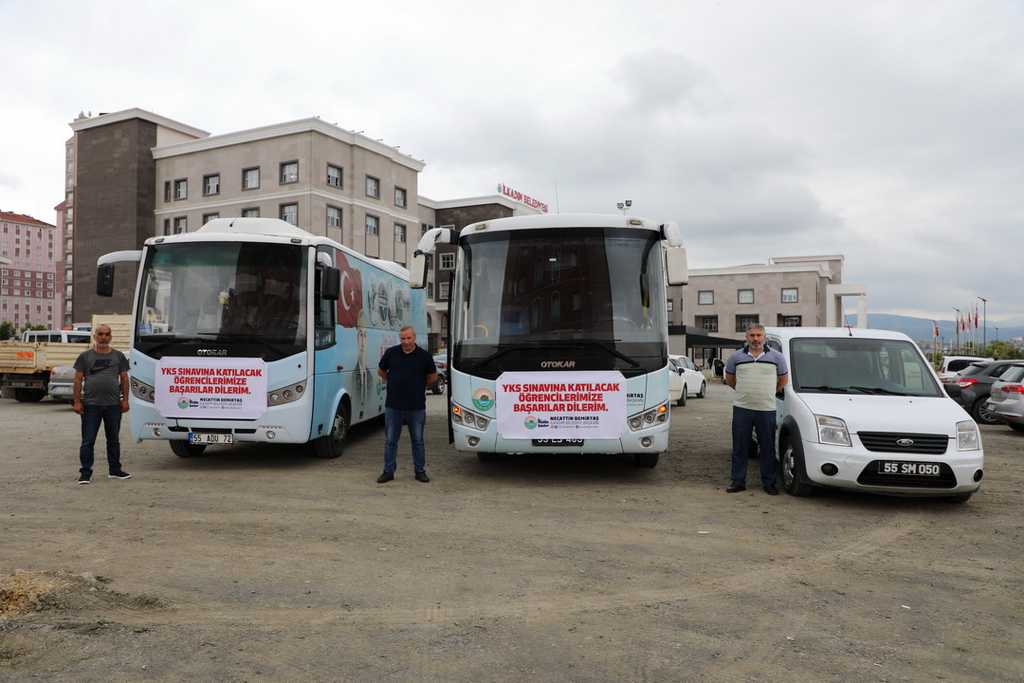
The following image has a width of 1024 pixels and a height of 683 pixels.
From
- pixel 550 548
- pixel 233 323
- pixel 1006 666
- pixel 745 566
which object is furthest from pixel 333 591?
pixel 233 323

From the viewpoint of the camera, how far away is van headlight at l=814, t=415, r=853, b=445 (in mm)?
8281

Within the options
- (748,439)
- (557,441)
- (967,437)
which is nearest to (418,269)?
(557,441)

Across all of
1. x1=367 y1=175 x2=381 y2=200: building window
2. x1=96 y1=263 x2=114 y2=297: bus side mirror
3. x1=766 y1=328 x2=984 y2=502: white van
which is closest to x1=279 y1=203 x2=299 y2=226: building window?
x1=367 y1=175 x2=381 y2=200: building window

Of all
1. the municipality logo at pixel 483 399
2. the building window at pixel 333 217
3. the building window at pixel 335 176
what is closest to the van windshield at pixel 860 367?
the municipality logo at pixel 483 399

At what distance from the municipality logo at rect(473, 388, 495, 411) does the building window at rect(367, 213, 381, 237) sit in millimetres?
43468

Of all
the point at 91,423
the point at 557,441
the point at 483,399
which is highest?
the point at 483,399

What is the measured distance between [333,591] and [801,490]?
5.54m

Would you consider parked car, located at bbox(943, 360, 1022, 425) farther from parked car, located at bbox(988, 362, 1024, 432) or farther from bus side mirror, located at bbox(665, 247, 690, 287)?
bus side mirror, located at bbox(665, 247, 690, 287)

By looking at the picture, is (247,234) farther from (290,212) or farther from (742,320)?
(742,320)

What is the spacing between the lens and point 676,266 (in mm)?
9539

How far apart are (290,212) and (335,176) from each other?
363cm

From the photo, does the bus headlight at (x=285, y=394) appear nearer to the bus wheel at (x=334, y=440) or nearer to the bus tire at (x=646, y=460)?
the bus wheel at (x=334, y=440)

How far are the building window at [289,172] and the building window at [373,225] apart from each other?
17.8 feet

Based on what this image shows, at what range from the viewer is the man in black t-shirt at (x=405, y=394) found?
9.76 meters
